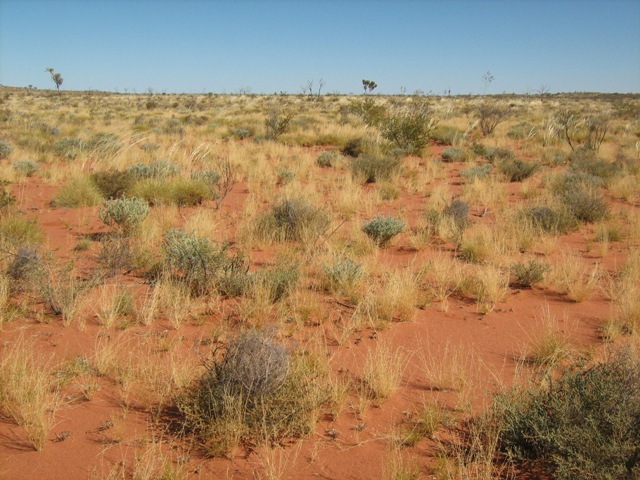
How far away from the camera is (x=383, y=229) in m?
7.08

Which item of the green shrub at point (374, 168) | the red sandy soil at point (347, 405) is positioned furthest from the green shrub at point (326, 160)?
the red sandy soil at point (347, 405)

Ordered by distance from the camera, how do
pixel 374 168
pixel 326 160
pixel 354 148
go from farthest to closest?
pixel 354 148 < pixel 326 160 < pixel 374 168

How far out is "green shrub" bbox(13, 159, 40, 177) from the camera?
1121 centimetres

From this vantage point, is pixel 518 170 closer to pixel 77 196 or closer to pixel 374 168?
pixel 374 168

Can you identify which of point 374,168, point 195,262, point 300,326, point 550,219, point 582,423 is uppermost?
point 374,168

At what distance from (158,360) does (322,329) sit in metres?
1.53

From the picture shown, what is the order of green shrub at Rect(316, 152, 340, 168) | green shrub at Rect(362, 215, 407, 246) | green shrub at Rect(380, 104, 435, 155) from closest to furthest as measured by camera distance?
1. green shrub at Rect(362, 215, 407, 246)
2. green shrub at Rect(316, 152, 340, 168)
3. green shrub at Rect(380, 104, 435, 155)

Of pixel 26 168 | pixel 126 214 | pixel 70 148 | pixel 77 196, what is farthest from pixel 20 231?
pixel 70 148

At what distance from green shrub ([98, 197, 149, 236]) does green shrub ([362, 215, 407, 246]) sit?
11.5 feet

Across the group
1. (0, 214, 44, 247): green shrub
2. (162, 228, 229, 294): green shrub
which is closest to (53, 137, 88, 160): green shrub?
(0, 214, 44, 247): green shrub

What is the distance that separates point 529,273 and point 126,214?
5702mm

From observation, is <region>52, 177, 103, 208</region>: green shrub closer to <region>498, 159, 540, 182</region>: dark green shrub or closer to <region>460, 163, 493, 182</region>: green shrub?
<region>460, 163, 493, 182</region>: green shrub

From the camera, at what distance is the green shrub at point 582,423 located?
2.40m

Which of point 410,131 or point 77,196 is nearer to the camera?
point 77,196
